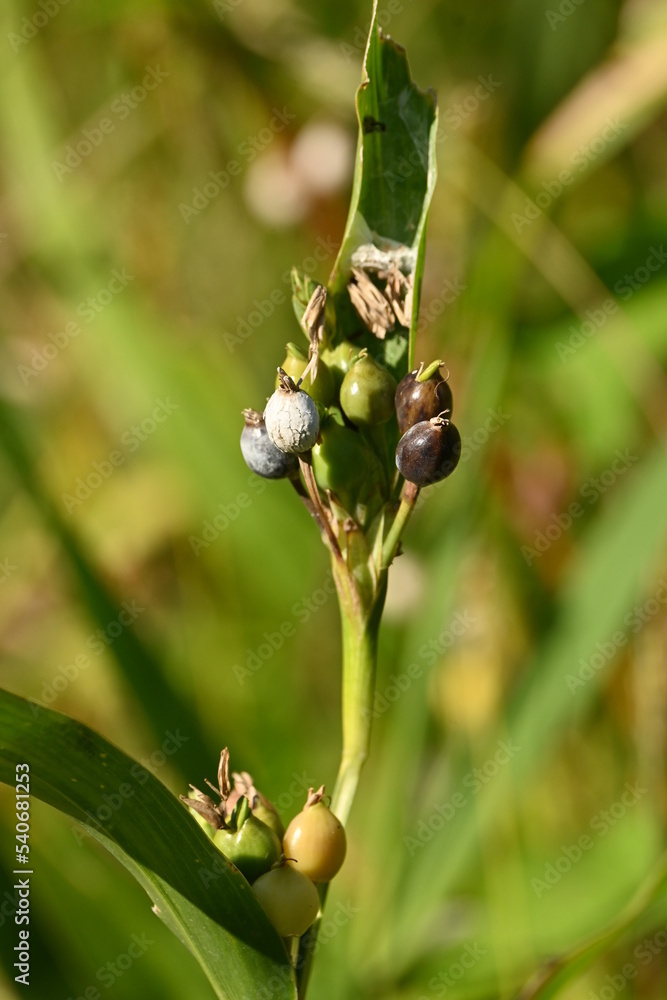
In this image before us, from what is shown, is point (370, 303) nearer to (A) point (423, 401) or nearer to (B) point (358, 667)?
(A) point (423, 401)

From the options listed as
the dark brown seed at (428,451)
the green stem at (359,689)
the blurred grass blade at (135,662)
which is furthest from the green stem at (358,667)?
the blurred grass blade at (135,662)

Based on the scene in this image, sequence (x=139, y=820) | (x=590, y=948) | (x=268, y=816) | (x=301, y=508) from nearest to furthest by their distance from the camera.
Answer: (x=139, y=820) → (x=268, y=816) → (x=590, y=948) → (x=301, y=508)

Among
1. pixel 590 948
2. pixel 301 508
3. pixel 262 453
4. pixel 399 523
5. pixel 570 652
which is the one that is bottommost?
pixel 570 652

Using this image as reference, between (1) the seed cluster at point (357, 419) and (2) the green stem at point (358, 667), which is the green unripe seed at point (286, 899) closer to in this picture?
(2) the green stem at point (358, 667)

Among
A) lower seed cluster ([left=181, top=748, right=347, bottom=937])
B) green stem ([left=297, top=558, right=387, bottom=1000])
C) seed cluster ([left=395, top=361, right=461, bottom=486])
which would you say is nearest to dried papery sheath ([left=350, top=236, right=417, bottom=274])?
seed cluster ([left=395, top=361, right=461, bottom=486])

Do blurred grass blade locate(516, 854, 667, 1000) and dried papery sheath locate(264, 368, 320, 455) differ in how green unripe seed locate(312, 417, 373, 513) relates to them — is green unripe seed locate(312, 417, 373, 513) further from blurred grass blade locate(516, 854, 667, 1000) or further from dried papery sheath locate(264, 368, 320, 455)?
blurred grass blade locate(516, 854, 667, 1000)

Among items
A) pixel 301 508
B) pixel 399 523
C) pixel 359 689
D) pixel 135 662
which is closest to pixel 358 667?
pixel 359 689

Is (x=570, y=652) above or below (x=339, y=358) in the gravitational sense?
below

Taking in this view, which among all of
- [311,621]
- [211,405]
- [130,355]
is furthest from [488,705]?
[130,355]
